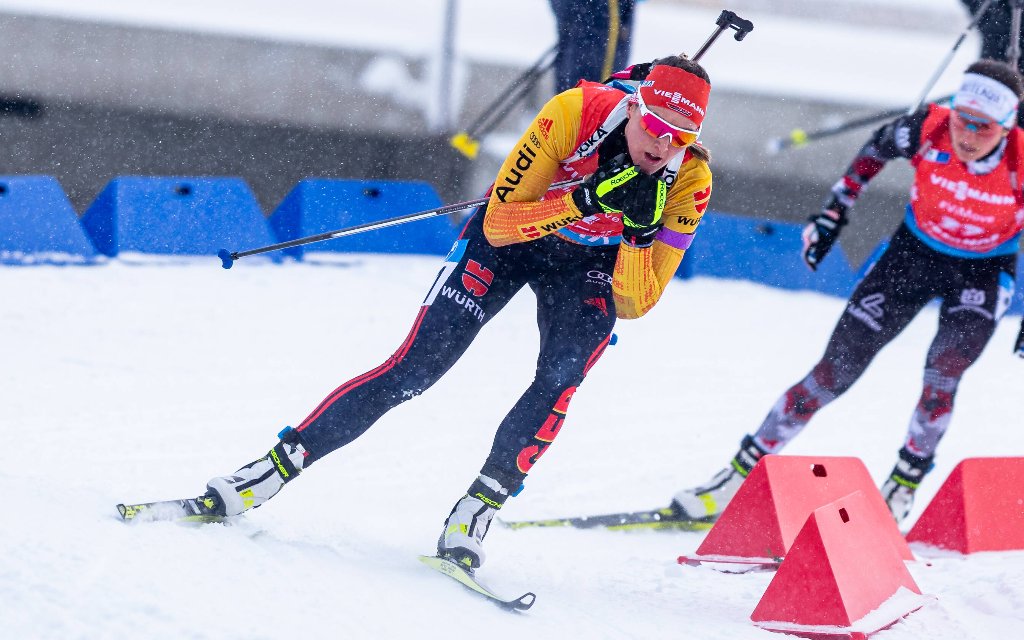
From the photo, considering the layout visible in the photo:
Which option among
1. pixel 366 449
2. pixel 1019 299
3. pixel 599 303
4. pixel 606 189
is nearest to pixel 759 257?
pixel 1019 299

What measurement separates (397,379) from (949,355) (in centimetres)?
269

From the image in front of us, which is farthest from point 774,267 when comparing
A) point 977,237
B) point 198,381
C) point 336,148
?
point 198,381

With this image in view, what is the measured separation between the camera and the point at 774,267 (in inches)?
395

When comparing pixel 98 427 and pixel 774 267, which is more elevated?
pixel 98 427

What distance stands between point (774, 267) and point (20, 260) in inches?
227

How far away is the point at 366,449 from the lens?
18.0 ft

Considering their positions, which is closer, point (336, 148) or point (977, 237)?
point (977, 237)

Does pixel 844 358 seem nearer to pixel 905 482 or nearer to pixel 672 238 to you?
pixel 905 482

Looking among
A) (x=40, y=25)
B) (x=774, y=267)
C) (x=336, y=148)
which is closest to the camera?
Answer: (x=40, y=25)

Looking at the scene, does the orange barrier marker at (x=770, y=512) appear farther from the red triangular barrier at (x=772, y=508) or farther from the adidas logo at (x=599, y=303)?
the adidas logo at (x=599, y=303)

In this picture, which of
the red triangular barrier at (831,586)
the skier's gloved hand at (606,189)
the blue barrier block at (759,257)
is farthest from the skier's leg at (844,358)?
the blue barrier block at (759,257)

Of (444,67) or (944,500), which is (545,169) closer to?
(944,500)

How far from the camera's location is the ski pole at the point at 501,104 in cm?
Result: 921

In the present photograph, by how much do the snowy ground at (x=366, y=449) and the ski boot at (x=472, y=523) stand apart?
12 centimetres
